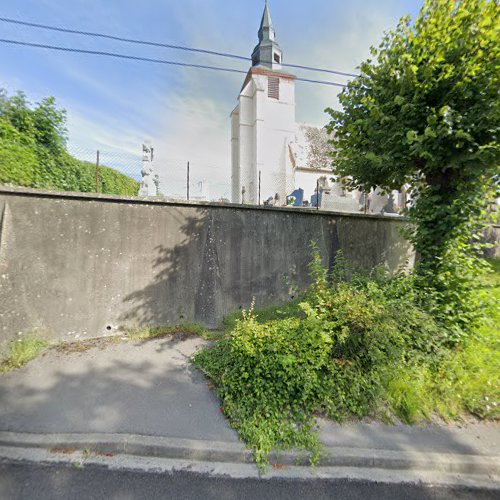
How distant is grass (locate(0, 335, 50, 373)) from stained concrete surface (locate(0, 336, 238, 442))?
139 millimetres

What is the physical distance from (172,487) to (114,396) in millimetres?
1373

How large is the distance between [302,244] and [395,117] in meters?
2.97

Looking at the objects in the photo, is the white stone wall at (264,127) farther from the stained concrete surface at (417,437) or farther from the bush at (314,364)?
the stained concrete surface at (417,437)

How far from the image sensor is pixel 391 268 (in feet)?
21.2

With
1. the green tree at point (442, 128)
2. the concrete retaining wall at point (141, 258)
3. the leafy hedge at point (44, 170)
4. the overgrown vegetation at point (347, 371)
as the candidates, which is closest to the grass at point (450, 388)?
the overgrown vegetation at point (347, 371)

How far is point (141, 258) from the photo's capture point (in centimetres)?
470

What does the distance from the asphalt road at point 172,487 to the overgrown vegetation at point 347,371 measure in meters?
0.33

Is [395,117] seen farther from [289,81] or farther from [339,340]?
[289,81]

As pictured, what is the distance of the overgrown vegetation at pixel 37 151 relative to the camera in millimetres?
4082

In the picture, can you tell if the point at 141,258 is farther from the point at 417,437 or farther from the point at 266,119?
the point at 266,119

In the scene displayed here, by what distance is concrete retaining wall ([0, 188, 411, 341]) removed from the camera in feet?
13.1

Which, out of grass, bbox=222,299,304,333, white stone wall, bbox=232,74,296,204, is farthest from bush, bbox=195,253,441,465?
white stone wall, bbox=232,74,296,204

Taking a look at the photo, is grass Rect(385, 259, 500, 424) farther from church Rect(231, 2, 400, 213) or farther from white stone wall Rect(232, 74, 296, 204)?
white stone wall Rect(232, 74, 296, 204)

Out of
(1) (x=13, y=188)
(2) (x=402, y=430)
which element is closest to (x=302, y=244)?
(2) (x=402, y=430)
